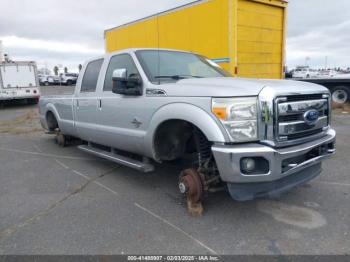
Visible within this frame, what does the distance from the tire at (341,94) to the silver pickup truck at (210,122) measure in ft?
33.8

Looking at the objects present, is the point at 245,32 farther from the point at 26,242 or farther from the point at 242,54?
the point at 26,242

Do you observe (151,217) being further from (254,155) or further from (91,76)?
(91,76)

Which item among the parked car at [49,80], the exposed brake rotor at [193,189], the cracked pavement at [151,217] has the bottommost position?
the cracked pavement at [151,217]

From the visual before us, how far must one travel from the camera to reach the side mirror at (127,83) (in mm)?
4098

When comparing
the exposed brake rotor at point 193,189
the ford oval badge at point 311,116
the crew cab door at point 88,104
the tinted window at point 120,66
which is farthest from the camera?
the crew cab door at point 88,104

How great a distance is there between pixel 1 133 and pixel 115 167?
6014mm

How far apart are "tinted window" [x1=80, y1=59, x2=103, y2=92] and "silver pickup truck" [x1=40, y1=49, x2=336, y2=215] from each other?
9 centimetres

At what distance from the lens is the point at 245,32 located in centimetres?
799

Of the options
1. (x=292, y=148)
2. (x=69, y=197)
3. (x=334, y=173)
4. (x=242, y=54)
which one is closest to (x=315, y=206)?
(x=292, y=148)

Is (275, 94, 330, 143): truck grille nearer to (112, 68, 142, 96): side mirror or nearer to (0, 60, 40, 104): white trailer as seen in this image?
(112, 68, 142, 96): side mirror

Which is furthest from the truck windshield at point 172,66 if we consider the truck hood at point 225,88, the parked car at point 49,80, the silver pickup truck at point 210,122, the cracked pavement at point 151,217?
the parked car at point 49,80

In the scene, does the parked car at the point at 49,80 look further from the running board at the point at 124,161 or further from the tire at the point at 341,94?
the running board at the point at 124,161

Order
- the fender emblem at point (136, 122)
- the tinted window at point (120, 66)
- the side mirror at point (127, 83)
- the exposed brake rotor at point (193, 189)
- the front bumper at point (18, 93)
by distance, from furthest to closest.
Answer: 1. the front bumper at point (18, 93)
2. the tinted window at point (120, 66)
3. the fender emblem at point (136, 122)
4. the side mirror at point (127, 83)
5. the exposed brake rotor at point (193, 189)

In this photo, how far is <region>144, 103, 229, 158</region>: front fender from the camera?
10.4 feet
